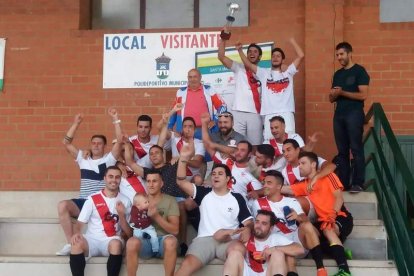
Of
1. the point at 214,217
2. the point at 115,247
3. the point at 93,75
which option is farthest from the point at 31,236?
the point at 93,75

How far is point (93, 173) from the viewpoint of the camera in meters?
8.68

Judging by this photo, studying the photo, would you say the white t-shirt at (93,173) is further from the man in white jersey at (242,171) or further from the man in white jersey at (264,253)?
the man in white jersey at (264,253)

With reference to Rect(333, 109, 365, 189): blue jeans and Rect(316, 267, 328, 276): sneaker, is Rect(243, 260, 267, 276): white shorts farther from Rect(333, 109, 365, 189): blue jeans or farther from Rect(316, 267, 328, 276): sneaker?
Rect(333, 109, 365, 189): blue jeans

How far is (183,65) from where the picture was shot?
10625 millimetres

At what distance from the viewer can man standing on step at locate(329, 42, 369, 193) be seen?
859 cm

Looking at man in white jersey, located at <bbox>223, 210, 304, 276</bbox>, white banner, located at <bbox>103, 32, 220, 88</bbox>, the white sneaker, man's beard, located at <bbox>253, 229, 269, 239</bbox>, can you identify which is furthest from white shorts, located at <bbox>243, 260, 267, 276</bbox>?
white banner, located at <bbox>103, 32, 220, 88</bbox>

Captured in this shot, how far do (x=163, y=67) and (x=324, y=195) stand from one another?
3.81m

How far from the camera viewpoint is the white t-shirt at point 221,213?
24.8 ft

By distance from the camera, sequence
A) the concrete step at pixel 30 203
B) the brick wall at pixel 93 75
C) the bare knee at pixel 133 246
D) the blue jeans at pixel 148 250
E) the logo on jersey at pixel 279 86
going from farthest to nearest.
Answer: the brick wall at pixel 93 75
the concrete step at pixel 30 203
the logo on jersey at pixel 279 86
the blue jeans at pixel 148 250
the bare knee at pixel 133 246

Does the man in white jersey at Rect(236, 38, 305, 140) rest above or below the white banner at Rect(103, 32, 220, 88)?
below

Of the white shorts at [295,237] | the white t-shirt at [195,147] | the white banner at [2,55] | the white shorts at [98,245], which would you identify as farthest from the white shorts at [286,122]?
the white banner at [2,55]

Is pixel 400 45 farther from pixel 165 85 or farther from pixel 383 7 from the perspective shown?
pixel 165 85

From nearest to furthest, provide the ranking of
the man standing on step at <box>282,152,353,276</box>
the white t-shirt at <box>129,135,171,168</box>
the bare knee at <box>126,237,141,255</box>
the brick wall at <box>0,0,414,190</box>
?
the bare knee at <box>126,237,141,255</box>
the man standing on step at <box>282,152,353,276</box>
the white t-shirt at <box>129,135,171,168</box>
the brick wall at <box>0,0,414,190</box>

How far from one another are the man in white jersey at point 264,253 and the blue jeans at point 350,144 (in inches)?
66.0
